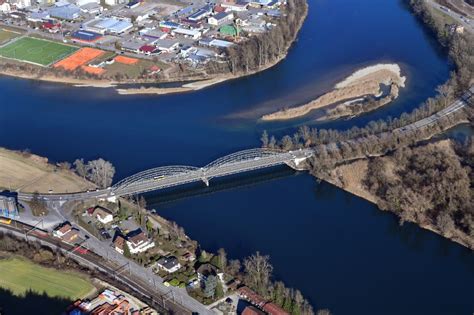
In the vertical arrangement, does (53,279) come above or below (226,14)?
below

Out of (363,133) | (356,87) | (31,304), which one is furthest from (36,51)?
(31,304)

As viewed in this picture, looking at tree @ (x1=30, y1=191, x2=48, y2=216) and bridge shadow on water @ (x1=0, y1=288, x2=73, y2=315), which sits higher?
tree @ (x1=30, y1=191, x2=48, y2=216)

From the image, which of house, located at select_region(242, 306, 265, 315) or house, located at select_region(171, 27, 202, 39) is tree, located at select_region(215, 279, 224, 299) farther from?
house, located at select_region(171, 27, 202, 39)

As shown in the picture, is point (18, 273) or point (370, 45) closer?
point (18, 273)

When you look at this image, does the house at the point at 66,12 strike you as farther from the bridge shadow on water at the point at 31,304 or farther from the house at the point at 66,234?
the bridge shadow on water at the point at 31,304

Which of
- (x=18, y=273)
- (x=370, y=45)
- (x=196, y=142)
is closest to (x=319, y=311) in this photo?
(x=18, y=273)

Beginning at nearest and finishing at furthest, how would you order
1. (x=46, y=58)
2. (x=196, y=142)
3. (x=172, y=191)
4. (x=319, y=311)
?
(x=319, y=311) < (x=172, y=191) < (x=196, y=142) < (x=46, y=58)

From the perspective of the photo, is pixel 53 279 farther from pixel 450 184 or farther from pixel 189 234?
pixel 450 184

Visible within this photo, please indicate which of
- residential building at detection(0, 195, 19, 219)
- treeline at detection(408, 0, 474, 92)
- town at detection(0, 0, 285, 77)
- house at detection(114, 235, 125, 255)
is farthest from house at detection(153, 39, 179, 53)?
house at detection(114, 235, 125, 255)
